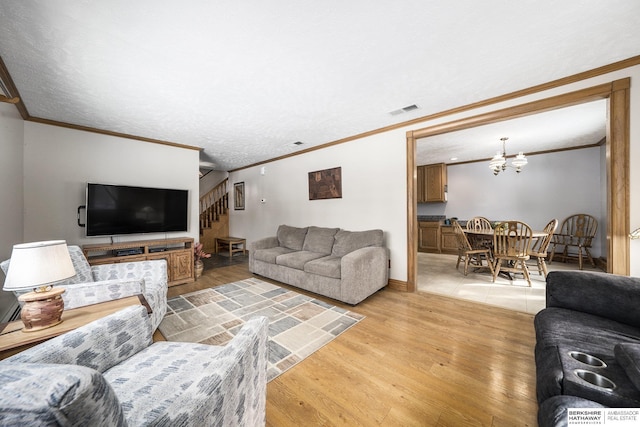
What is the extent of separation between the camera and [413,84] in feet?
7.77

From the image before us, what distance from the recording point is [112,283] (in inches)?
74.4

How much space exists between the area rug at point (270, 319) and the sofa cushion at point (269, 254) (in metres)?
0.51

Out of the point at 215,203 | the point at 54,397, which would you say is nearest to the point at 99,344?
the point at 54,397

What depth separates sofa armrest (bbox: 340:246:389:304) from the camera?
280 centimetres

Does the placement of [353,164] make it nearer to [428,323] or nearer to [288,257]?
[288,257]

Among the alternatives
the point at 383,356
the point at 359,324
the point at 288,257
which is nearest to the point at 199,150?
the point at 288,257

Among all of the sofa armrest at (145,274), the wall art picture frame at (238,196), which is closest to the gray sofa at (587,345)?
the sofa armrest at (145,274)

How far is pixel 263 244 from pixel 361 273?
7.03ft

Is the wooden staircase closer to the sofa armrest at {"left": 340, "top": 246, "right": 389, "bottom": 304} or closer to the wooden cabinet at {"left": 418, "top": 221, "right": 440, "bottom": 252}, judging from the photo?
the sofa armrest at {"left": 340, "top": 246, "right": 389, "bottom": 304}

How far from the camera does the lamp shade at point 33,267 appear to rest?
47.9 inches

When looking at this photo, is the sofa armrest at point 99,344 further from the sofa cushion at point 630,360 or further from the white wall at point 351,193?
the white wall at point 351,193

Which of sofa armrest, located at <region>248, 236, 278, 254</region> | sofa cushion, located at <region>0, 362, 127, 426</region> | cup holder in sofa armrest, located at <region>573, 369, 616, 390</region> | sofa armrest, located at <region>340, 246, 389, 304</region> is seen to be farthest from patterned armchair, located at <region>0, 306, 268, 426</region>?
sofa armrest, located at <region>248, 236, 278, 254</region>

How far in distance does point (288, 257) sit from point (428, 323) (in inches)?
80.9

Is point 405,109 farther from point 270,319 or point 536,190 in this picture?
point 536,190
